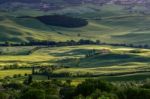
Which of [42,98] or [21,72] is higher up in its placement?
[42,98]

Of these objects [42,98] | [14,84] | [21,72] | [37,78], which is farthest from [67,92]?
[21,72]

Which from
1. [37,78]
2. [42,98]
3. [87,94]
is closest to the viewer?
[42,98]

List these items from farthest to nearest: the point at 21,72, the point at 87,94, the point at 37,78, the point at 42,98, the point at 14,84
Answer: the point at 21,72 → the point at 37,78 → the point at 14,84 → the point at 87,94 → the point at 42,98

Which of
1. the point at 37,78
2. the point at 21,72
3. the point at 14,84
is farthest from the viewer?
the point at 21,72

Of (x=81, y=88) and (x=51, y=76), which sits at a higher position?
(x=81, y=88)

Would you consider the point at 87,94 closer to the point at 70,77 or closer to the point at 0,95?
the point at 0,95

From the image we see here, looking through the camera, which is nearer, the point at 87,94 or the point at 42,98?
the point at 42,98

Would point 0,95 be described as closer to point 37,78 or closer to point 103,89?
point 103,89

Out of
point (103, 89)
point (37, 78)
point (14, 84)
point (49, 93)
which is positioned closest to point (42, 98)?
point (49, 93)

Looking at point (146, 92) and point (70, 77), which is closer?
point (146, 92)
